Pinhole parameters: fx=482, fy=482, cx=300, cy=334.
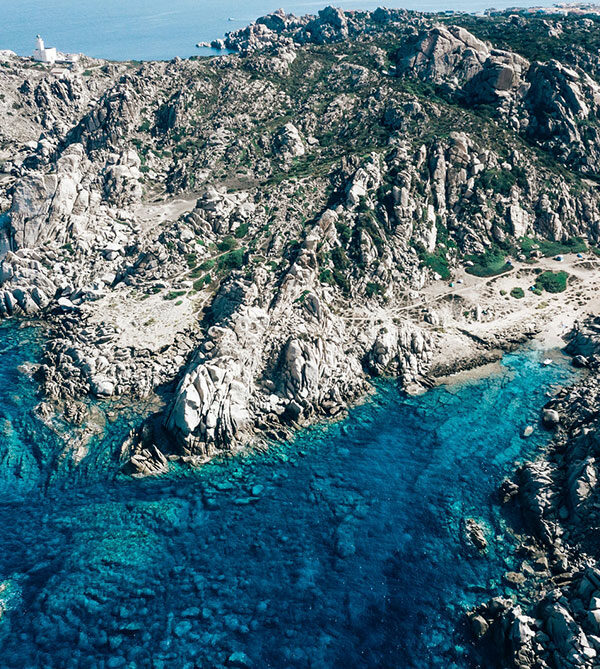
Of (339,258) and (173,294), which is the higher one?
(339,258)

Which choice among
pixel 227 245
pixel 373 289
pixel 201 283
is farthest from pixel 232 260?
pixel 373 289

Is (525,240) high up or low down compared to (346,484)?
up

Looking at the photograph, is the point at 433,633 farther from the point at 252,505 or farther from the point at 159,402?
the point at 159,402

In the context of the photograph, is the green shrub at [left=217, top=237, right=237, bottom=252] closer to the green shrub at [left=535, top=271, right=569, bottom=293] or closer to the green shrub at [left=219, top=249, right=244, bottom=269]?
the green shrub at [left=219, top=249, right=244, bottom=269]

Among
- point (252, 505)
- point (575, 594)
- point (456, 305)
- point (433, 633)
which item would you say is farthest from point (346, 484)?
point (456, 305)

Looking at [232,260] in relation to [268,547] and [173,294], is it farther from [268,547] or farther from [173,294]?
[268,547]

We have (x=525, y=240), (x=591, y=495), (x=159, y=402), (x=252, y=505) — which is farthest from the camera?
(x=525, y=240)

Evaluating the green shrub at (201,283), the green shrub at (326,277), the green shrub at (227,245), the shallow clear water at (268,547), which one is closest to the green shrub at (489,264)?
the green shrub at (326,277)
